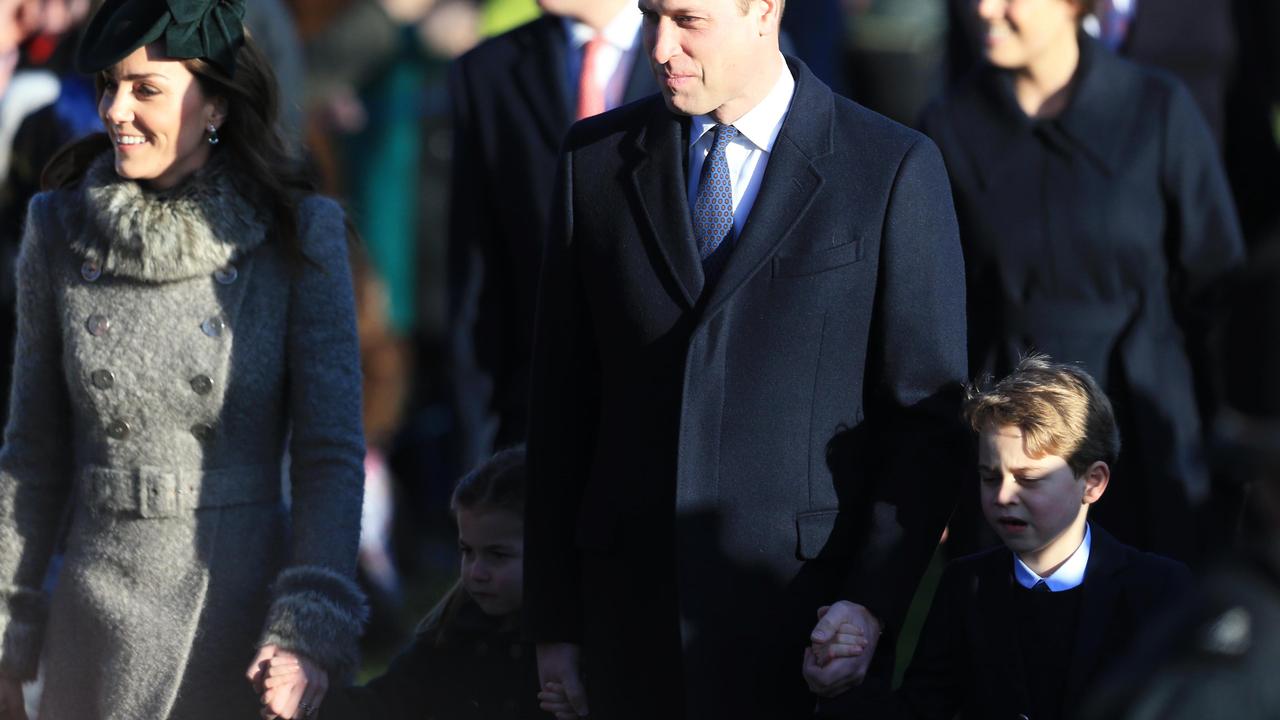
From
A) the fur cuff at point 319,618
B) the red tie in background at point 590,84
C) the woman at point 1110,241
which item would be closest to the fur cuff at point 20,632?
the fur cuff at point 319,618

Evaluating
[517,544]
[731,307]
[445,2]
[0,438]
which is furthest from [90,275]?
[445,2]

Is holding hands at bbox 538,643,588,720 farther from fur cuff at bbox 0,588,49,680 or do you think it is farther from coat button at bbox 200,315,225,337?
fur cuff at bbox 0,588,49,680

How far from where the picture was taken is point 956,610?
4270 millimetres

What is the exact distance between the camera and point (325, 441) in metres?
4.60

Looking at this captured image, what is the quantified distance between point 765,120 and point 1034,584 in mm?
993

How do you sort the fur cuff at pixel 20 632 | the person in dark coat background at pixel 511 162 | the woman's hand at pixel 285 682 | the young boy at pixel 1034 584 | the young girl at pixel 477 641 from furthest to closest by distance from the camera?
the person in dark coat background at pixel 511 162 → the young girl at pixel 477 641 → the fur cuff at pixel 20 632 → the woman's hand at pixel 285 682 → the young boy at pixel 1034 584

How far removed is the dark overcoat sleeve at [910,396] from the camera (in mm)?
3965

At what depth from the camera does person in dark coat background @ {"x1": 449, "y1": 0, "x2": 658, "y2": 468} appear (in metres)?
6.12

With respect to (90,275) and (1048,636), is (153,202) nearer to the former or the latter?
(90,275)

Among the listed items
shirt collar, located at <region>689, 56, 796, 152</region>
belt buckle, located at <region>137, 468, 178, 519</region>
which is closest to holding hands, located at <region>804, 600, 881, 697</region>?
shirt collar, located at <region>689, 56, 796, 152</region>

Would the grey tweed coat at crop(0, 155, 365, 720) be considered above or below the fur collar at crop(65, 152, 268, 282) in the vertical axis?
below

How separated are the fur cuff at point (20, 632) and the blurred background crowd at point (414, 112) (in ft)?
3.65

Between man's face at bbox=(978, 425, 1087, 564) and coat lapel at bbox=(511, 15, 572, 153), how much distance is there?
7.10 ft

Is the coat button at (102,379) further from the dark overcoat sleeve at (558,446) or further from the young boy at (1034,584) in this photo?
the young boy at (1034,584)
